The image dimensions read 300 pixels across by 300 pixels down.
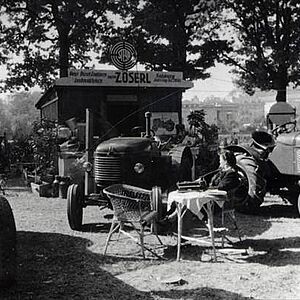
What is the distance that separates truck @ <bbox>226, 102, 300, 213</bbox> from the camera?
9.22 meters

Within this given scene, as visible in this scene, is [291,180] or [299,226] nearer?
[299,226]

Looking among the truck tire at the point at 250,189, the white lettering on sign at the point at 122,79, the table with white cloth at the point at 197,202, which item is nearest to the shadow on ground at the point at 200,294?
the table with white cloth at the point at 197,202

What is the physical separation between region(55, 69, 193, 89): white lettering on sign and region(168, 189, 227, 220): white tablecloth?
425 inches

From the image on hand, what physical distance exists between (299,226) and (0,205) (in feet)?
16.4

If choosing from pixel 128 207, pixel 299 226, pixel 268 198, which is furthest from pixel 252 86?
pixel 128 207

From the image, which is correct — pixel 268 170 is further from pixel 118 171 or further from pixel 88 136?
pixel 88 136

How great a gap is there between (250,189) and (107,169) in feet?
8.43

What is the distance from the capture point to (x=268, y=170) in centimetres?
965

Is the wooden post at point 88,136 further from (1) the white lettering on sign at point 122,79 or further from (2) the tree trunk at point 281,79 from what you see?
(2) the tree trunk at point 281,79

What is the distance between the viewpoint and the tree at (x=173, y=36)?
76.5 feet

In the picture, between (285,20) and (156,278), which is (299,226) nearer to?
(156,278)

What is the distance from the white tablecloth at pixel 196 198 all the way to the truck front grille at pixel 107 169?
2085mm

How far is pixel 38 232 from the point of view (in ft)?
26.7

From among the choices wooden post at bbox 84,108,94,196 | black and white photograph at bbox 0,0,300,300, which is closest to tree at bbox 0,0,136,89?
black and white photograph at bbox 0,0,300,300
